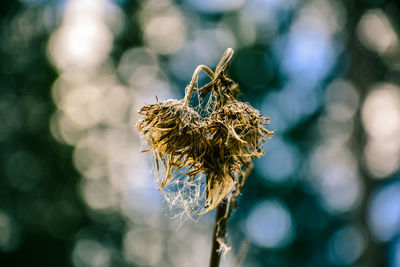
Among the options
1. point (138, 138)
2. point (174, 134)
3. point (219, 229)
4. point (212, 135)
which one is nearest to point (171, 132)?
point (174, 134)

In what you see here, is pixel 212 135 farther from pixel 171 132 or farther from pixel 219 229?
pixel 219 229

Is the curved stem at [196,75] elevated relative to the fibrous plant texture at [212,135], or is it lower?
elevated

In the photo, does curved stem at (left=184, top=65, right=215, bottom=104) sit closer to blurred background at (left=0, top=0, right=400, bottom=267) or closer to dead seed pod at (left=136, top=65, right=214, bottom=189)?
dead seed pod at (left=136, top=65, right=214, bottom=189)

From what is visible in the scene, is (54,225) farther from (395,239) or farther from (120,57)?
(395,239)

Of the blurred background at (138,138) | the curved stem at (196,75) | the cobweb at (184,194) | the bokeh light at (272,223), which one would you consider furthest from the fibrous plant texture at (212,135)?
the bokeh light at (272,223)

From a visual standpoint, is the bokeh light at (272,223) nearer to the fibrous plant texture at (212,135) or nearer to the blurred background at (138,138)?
the blurred background at (138,138)

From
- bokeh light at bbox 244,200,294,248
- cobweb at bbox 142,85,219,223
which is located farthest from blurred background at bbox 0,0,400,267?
cobweb at bbox 142,85,219,223
